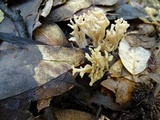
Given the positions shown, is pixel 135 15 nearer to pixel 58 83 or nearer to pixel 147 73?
pixel 147 73

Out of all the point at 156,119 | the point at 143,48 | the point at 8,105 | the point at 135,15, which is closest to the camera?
the point at 8,105

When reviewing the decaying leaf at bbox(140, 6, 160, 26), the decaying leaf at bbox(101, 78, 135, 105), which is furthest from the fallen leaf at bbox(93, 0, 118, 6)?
the decaying leaf at bbox(101, 78, 135, 105)

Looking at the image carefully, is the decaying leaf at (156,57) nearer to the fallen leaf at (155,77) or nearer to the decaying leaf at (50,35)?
the fallen leaf at (155,77)

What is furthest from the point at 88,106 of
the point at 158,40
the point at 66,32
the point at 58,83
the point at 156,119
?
the point at 158,40

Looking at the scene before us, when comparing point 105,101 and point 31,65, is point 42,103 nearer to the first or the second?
point 31,65

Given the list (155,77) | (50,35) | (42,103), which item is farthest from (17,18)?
(155,77)

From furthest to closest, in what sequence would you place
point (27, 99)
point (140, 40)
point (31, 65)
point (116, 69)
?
point (140, 40), point (116, 69), point (31, 65), point (27, 99)
